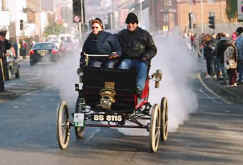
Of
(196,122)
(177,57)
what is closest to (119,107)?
(196,122)

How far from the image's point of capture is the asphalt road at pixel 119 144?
9680 mm

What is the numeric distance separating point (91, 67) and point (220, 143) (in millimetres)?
2391

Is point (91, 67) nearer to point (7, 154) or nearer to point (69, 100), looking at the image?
point (7, 154)

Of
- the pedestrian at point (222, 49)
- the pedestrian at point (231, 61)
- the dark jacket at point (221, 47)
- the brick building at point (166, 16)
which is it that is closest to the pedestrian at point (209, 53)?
the pedestrian at point (222, 49)

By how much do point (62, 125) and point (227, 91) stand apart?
12125 millimetres

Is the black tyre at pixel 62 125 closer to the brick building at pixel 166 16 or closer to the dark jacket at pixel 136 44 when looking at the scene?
the dark jacket at pixel 136 44

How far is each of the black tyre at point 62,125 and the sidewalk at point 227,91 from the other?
31.6 ft

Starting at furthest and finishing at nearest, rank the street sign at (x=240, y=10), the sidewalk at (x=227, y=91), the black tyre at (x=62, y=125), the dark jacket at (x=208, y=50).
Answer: the dark jacket at (x=208, y=50)
the street sign at (x=240, y=10)
the sidewalk at (x=227, y=91)
the black tyre at (x=62, y=125)

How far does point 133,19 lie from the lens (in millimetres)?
11242

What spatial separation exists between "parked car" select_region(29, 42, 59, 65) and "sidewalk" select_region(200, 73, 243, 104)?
19.0m

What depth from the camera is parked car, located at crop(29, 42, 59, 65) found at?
44656 millimetres

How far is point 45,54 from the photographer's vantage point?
44.6m

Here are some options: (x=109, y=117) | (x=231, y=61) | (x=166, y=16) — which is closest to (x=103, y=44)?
(x=109, y=117)

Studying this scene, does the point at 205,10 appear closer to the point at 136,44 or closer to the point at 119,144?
the point at 136,44
